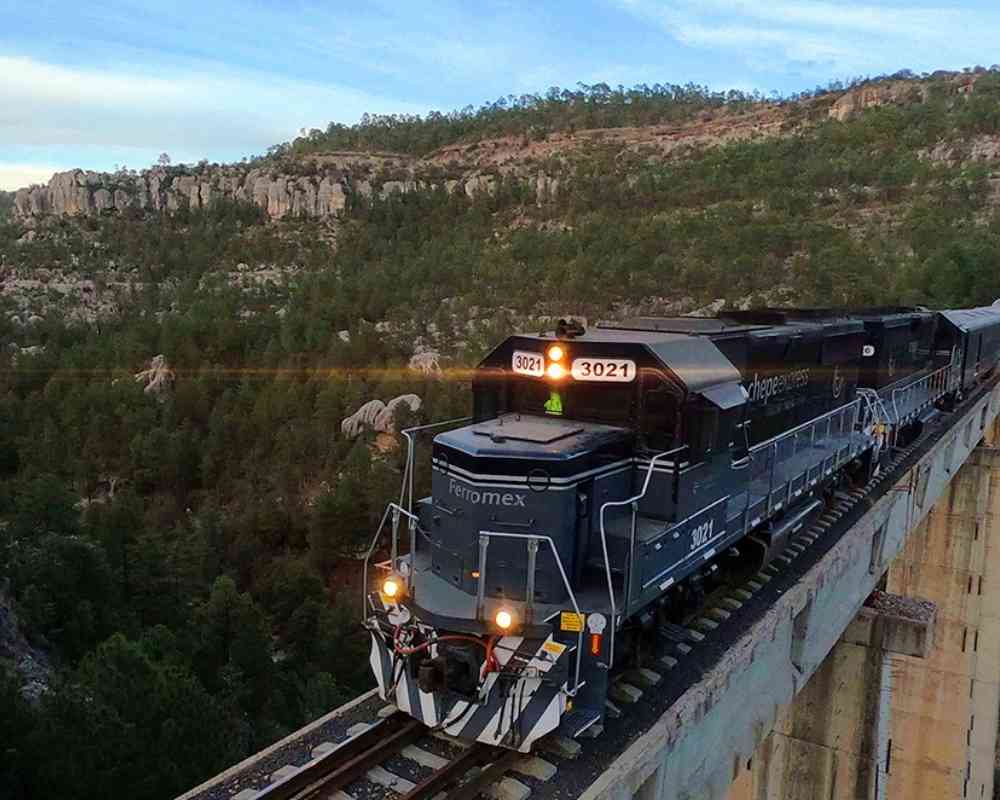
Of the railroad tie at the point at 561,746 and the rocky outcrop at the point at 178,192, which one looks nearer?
the railroad tie at the point at 561,746

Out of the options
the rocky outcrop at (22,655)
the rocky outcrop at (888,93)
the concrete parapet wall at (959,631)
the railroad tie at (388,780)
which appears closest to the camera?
the railroad tie at (388,780)

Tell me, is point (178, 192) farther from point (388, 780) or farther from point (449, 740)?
point (388, 780)

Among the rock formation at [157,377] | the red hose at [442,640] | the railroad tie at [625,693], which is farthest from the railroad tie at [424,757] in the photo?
the rock formation at [157,377]

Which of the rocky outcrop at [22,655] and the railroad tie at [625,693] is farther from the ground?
the railroad tie at [625,693]

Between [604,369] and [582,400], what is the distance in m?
0.42

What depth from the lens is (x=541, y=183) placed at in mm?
78125

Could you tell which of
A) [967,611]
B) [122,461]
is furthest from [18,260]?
[967,611]

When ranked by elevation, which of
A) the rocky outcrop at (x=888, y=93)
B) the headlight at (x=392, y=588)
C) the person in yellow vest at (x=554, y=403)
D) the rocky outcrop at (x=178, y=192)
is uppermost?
the rocky outcrop at (x=888, y=93)

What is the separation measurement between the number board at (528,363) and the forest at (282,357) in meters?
8.80

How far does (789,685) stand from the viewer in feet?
29.6

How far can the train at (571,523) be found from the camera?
6148mm

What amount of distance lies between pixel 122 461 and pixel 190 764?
3123 cm

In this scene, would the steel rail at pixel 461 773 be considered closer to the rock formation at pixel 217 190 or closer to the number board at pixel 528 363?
the number board at pixel 528 363

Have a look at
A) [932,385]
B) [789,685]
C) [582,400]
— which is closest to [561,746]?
[582,400]
